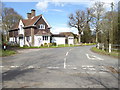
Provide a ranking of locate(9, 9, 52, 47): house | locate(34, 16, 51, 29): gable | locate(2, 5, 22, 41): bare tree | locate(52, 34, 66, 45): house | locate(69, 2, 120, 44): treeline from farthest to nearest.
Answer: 1. locate(2, 5, 22, 41): bare tree
2. locate(52, 34, 66, 45): house
3. locate(34, 16, 51, 29): gable
4. locate(9, 9, 52, 47): house
5. locate(69, 2, 120, 44): treeline

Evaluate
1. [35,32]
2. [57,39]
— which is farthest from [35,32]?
[57,39]

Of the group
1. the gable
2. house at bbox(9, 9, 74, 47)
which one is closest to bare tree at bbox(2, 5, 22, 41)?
house at bbox(9, 9, 74, 47)

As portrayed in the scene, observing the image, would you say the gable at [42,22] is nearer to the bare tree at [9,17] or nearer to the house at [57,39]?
the house at [57,39]

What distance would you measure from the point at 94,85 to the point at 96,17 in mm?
37397

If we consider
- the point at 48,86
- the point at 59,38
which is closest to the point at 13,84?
the point at 48,86

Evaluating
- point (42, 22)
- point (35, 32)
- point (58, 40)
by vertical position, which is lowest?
point (58, 40)

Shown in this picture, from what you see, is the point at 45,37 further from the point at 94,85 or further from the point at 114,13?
the point at 94,85

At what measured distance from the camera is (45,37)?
38.6m

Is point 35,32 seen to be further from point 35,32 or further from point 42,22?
point 42,22

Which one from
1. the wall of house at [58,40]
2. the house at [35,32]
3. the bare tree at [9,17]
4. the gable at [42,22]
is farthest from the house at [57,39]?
the bare tree at [9,17]

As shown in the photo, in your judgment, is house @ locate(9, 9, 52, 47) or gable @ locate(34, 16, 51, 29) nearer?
house @ locate(9, 9, 52, 47)

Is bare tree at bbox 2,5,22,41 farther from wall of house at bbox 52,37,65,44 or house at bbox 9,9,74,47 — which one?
wall of house at bbox 52,37,65,44

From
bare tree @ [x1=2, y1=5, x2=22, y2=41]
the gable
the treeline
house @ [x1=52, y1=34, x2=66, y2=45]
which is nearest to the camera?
the treeline

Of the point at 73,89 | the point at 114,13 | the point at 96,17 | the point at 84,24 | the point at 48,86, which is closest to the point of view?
the point at 73,89
